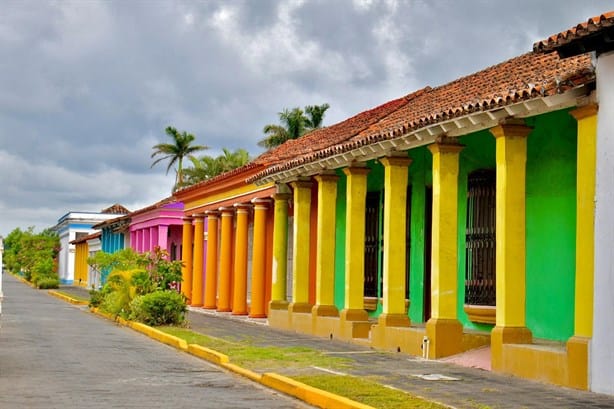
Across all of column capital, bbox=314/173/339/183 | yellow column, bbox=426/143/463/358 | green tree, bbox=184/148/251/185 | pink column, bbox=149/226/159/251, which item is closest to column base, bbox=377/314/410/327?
yellow column, bbox=426/143/463/358

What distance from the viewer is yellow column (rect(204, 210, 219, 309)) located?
93.3 ft

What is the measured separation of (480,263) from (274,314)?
Answer: 7.57 meters

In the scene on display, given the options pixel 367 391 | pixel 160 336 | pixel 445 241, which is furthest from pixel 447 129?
pixel 160 336

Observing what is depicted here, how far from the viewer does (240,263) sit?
83.8 ft

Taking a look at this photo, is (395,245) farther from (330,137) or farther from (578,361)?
(330,137)

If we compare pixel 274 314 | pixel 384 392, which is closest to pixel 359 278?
pixel 274 314

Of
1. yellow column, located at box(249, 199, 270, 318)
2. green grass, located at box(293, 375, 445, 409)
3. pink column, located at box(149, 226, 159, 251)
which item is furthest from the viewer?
pink column, located at box(149, 226, 159, 251)

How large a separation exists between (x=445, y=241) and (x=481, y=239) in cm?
107

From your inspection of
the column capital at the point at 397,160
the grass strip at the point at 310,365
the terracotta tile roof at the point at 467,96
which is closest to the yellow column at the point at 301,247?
the terracotta tile roof at the point at 467,96

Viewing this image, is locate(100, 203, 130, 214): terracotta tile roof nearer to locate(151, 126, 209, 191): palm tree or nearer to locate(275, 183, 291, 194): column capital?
locate(151, 126, 209, 191): palm tree

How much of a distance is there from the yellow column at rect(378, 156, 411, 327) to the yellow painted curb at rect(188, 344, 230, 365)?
2.94 m

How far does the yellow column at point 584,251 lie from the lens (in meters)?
10.1

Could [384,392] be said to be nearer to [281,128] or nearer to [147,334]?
[147,334]

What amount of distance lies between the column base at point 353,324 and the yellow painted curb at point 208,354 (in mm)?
2992
